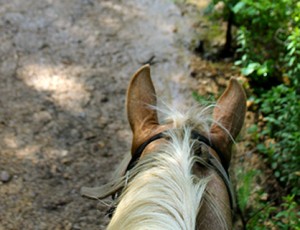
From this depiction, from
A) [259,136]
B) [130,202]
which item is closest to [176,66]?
[259,136]

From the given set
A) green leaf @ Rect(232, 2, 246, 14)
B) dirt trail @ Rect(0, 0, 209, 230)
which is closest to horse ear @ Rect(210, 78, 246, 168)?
dirt trail @ Rect(0, 0, 209, 230)

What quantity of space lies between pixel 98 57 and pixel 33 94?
84 centimetres

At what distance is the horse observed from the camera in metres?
1.74

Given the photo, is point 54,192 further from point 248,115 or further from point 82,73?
point 248,115

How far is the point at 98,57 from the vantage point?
5105 millimetres

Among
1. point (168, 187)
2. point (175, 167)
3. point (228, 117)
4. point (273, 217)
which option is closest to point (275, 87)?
point (273, 217)

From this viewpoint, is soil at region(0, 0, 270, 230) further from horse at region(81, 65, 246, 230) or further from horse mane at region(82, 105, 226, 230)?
horse mane at region(82, 105, 226, 230)

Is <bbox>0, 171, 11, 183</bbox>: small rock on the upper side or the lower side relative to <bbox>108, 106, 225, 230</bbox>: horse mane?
lower

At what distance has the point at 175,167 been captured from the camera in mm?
1901

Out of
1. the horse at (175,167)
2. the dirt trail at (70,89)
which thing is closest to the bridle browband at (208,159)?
the horse at (175,167)

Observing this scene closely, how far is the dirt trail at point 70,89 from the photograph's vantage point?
3.81m

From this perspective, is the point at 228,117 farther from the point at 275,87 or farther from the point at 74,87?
the point at 74,87

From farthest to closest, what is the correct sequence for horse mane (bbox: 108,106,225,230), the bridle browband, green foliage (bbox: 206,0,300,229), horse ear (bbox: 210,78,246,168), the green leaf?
the green leaf
green foliage (bbox: 206,0,300,229)
horse ear (bbox: 210,78,246,168)
the bridle browband
horse mane (bbox: 108,106,225,230)

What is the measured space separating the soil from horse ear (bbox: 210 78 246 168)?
115 centimetres
